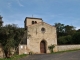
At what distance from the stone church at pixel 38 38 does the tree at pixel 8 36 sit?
756 cm

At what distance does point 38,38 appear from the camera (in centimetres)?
3325

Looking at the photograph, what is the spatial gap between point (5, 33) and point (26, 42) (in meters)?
10.4

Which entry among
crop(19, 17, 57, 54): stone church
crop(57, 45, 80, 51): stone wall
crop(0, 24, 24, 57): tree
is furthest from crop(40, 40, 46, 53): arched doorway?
crop(0, 24, 24, 57): tree

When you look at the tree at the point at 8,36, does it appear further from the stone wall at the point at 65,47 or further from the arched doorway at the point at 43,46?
the stone wall at the point at 65,47

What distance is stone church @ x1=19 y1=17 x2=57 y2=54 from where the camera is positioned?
32.2 m

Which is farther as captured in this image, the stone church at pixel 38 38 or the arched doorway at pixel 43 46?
the arched doorway at pixel 43 46

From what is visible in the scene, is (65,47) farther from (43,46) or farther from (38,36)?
(38,36)

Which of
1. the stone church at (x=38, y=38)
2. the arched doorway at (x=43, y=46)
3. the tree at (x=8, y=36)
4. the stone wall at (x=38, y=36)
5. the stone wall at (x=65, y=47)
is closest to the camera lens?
the tree at (x=8, y=36)

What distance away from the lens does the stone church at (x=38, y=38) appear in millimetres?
32219

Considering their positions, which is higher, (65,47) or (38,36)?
(38,36)

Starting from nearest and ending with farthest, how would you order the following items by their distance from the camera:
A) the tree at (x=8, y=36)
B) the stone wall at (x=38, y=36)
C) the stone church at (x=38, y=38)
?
the tree at (x=8, y=36), the stone church at (x=38, y=38), the stone wall at (x=38, y=36)

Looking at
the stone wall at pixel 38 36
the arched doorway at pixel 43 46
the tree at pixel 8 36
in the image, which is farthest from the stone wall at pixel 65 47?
the tree at pixel 8 36

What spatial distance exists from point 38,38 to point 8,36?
11.2 metres

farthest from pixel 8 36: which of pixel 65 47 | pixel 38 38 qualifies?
pixel 65 47
